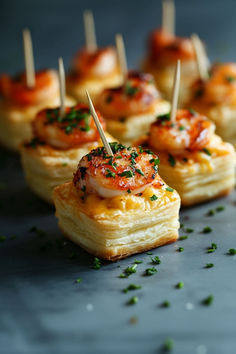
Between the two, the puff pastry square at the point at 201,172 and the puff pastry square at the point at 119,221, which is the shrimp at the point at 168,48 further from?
the puff pastry square at the point at 119,221

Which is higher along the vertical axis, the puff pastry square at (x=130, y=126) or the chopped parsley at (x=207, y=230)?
the puff pastry square at (x=130, y=126)

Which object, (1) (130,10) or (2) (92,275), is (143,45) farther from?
(2) (92,275)

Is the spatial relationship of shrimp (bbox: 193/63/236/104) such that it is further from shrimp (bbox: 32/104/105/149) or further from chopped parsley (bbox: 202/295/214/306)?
chopped parsley (bbox: 202/295/214/306)

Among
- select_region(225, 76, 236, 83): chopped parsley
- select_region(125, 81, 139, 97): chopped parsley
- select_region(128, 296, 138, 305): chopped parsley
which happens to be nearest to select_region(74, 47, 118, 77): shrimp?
select_region(125, 81, 139, 97): chopped parsley

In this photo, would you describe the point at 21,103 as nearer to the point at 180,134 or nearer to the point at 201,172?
the point at 180,134

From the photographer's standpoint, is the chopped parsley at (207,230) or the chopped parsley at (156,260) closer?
the chopped parsley at (156,260)

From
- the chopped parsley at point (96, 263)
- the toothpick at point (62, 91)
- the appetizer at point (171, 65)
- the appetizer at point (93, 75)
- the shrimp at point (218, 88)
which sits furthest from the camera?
the appetizer at point (171, 65)

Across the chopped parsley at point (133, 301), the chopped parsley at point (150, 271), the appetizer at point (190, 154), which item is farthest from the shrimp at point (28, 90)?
the chopped parsley at point (133, 301)
